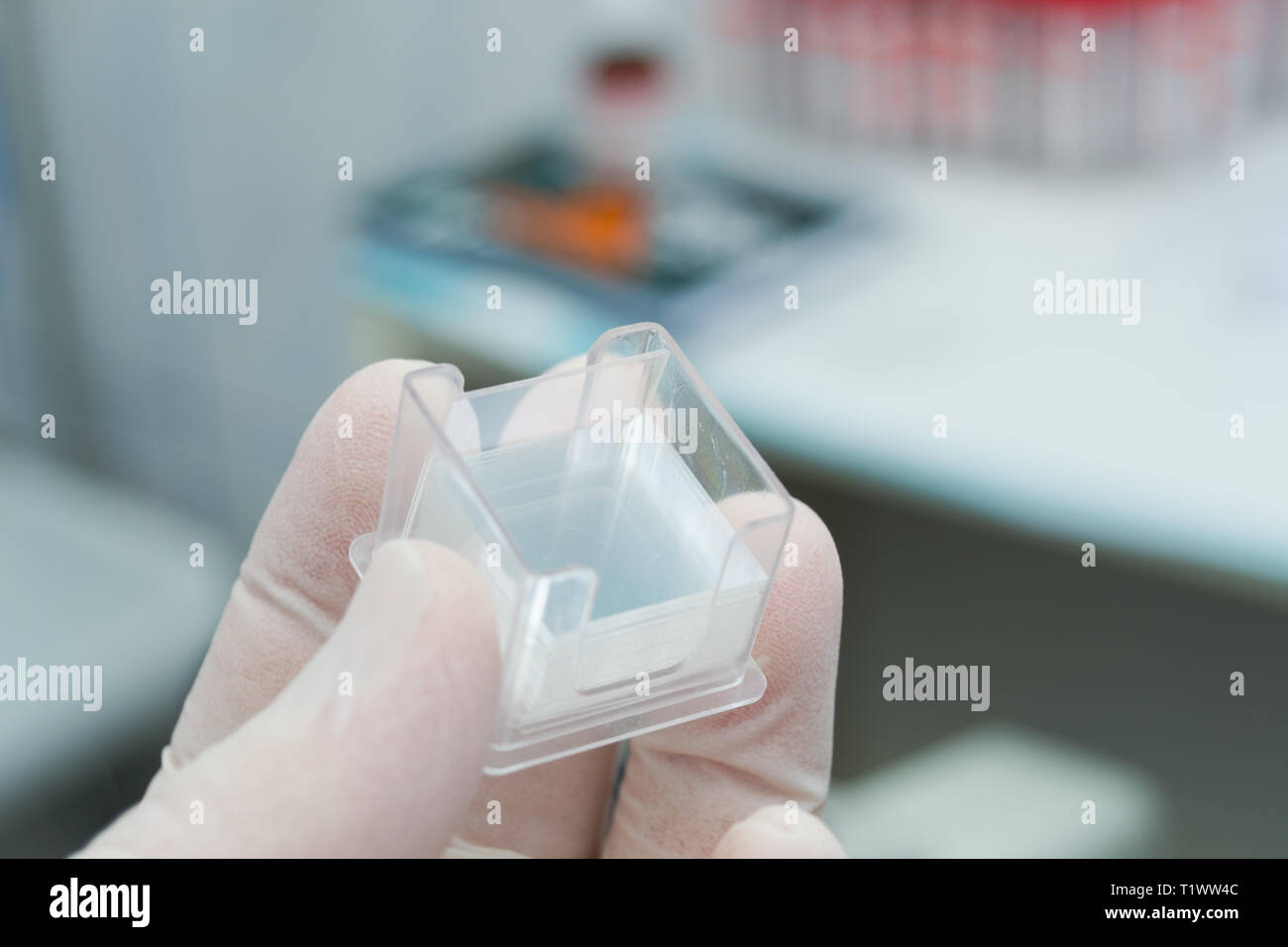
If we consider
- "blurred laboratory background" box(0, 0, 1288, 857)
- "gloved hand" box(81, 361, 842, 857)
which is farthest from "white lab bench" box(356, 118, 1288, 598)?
"gloved hand" box(81, 361, 842, 857)

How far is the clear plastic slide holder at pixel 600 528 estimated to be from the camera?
16.7 inches

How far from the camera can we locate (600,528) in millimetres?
473

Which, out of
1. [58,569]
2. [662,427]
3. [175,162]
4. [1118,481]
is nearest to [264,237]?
[175,162]

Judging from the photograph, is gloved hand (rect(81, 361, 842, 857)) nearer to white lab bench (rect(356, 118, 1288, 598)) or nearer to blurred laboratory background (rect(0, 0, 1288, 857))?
blurred laboratory background (rect(0, 0, 1288, 857))

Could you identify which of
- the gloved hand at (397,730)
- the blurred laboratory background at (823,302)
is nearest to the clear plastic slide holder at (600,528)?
the gloved hand at (397,730)

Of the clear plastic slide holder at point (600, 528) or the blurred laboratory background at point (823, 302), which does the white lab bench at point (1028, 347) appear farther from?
the clear plastic slide holder at point (600, 528)

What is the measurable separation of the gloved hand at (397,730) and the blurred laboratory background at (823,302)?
0.44 m

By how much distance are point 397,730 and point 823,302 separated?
2.93ft

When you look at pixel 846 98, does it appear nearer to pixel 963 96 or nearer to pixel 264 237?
pixel 963 96

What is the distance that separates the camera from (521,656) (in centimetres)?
42

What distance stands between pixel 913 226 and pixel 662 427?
0.89 m

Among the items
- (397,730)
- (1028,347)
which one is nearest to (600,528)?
(397,730)

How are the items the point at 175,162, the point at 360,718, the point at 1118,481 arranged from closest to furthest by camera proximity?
the point at 360,718, the point at 1118,481, the point at 175,162

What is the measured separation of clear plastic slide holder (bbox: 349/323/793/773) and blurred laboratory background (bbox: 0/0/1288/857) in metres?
0.52
